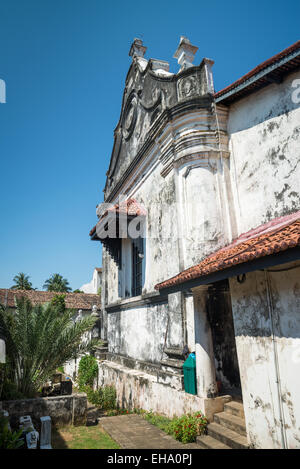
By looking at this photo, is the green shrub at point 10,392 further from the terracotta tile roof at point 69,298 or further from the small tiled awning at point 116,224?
the terracotta tile roof at point 69,298

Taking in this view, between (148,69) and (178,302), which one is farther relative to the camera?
(148,69)

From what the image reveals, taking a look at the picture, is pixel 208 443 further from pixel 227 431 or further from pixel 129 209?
pixel 129 209

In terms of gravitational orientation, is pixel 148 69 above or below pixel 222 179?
above

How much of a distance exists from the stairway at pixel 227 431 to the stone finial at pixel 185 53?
813 cm

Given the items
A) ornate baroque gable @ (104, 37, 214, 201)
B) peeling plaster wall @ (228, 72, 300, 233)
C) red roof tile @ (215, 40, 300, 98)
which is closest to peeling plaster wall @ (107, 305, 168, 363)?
peeling plaster wall @ (228, 72, 300, 233)

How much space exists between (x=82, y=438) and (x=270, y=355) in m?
4.40

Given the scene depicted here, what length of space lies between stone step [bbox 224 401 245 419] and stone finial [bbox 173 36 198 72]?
8.03m

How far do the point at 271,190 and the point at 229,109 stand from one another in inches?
105

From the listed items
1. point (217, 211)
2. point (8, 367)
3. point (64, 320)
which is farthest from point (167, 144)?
point (8, 367)

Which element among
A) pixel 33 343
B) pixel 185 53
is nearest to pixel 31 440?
pixel 33 343

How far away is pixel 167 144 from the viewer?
326 inches

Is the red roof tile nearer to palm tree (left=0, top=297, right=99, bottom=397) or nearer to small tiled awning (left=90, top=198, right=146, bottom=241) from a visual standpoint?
small tiled awning (left=90, top=198, right=146, bottom=241)

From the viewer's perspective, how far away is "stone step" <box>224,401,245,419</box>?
549 centimetres
